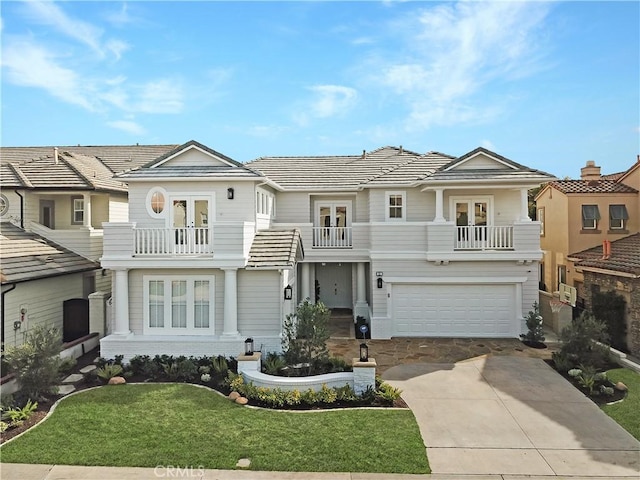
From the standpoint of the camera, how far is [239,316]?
12492 millimetres

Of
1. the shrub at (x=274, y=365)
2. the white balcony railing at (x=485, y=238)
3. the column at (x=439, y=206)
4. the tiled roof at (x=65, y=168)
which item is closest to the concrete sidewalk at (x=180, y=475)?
the shrub at (x=274, y=365)

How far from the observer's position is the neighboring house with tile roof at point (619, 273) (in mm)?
13289

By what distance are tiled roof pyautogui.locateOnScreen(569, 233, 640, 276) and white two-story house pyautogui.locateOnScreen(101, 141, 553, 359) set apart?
252 cm

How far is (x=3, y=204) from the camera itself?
15.4 metres

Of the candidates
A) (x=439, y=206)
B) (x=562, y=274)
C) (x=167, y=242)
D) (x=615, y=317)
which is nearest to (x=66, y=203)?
(x=167, y=242)

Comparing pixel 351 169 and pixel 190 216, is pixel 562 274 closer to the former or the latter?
pixel 351 169

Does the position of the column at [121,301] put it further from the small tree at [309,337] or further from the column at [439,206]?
the column at [439,206]

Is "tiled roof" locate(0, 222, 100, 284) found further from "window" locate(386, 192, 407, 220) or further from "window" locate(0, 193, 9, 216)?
"window" locate(386, 192, 407, 220)

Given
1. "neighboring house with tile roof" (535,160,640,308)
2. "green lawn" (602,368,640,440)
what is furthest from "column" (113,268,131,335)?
"neighboring house with tile roof" (535,160,640,308)

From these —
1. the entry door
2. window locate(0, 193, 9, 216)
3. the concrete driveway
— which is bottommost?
the concrete driveway

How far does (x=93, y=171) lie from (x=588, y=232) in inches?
859

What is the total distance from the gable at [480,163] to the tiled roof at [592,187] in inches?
255

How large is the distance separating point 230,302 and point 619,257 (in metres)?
14.1

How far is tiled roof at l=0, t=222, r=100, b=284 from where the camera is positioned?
1206cm
